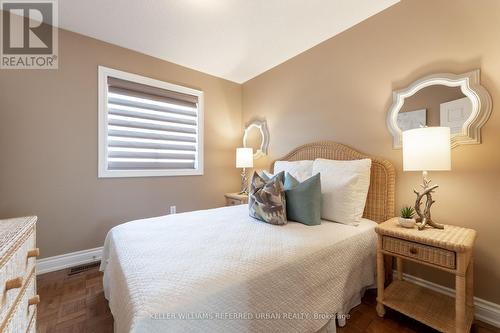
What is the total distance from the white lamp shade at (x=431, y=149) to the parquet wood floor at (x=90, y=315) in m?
1.07

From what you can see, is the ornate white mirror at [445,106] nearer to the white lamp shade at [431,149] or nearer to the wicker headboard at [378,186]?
the wicker headboard at [378,186]

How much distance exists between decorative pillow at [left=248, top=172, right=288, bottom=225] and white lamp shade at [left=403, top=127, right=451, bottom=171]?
94 centimetres

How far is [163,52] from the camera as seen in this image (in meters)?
2.73

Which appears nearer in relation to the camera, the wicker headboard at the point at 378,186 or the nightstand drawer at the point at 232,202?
the wicker headboard at the point at 378,186

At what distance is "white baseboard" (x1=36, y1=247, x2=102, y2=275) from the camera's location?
214 cm

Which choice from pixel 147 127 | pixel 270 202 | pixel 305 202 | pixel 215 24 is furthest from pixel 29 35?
pixel 305 202

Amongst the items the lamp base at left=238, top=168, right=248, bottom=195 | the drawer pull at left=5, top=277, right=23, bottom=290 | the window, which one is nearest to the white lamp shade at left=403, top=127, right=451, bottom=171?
the drawer pull at left=5, top=277, right=23, bottom=290

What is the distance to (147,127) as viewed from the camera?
2.80 m

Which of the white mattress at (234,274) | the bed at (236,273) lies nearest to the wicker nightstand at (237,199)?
the bed at (236,273)

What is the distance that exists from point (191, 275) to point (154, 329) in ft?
0.75

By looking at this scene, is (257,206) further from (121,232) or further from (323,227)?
(121,232)

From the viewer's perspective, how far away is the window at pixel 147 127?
2531 millimetres

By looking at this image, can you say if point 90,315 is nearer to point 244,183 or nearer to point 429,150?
point 244,183

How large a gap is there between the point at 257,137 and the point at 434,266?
102 inches
